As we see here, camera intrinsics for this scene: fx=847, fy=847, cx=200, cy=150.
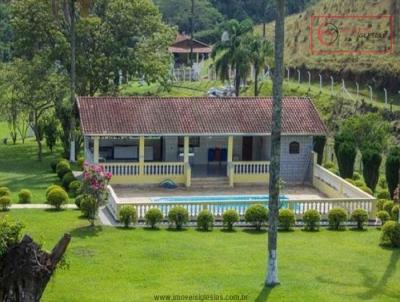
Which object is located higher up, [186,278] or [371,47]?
[371,47]

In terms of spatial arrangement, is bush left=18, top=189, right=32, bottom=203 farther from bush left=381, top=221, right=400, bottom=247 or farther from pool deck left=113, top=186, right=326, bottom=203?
bush left=381, top=221, right=400, bottom=247

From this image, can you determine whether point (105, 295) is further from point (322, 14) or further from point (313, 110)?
point (322, 14)

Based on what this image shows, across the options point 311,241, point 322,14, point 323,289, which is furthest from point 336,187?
point 322,14

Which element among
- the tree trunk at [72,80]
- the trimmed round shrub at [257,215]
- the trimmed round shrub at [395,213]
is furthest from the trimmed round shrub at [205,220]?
the tree trunk at [72,80]

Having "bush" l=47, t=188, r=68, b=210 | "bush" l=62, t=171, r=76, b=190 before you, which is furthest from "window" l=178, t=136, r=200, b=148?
Result: "bush" l=47, t=188, r=68, b=210

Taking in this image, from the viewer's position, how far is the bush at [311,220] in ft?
91.8

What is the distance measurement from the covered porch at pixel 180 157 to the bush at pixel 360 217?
866 cm

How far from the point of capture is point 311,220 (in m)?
28.0

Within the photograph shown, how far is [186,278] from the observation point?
21.2 metres

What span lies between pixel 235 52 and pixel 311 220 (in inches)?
991

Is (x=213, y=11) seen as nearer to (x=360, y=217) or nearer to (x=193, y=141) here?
(x=193, y=141)

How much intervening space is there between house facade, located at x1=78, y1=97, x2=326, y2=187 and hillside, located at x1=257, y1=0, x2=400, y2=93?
1759cm

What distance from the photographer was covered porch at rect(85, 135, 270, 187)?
1415 inches

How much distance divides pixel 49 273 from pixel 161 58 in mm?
35362
